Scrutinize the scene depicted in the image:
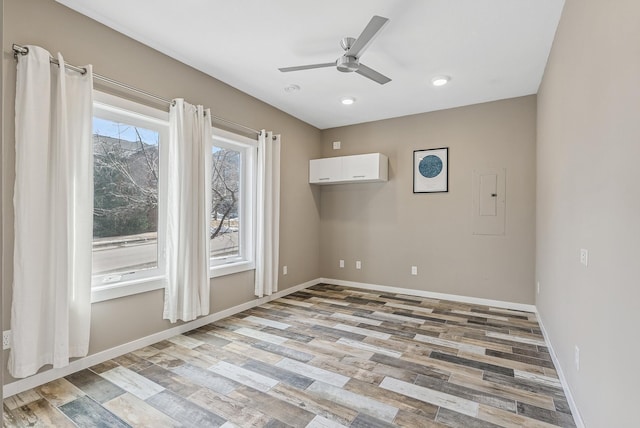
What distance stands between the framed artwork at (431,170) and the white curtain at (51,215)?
3931 mm

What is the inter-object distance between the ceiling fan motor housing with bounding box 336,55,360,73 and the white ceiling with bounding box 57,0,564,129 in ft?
0.77

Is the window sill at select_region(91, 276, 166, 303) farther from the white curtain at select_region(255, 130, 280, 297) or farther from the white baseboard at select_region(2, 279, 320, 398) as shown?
the white curtain at select_region(255, 130, 280, 297)

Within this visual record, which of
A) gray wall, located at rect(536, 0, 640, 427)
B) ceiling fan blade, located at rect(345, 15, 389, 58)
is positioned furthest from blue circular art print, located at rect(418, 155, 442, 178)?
ceiling fan blade, located at rect(345, 15, 389, 58)

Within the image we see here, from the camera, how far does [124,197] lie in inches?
121

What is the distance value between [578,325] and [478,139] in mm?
2993

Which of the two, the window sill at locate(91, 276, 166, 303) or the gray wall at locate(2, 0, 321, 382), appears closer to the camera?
the gray wall at locate(2, 0, 321, 382)

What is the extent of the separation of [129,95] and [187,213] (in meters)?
1.14

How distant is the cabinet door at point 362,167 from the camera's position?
4.97 metres

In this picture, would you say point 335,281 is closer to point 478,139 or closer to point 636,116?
point 478,139

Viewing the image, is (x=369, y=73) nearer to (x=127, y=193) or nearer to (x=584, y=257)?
(x=584, y=257)

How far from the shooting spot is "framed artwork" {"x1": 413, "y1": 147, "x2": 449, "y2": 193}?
4.78 metres

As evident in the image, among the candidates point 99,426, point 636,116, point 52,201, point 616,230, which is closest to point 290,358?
point 99,426

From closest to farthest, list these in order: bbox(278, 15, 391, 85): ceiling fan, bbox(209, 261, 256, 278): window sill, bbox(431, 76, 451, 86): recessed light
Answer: bbox(278, 15, 391, 85): ceiling fan
bbox(431, 76, 451, 86): recessed light
bbox(209, 261, 256, 278): window sill

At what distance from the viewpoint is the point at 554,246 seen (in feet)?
9.57
